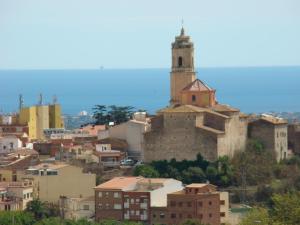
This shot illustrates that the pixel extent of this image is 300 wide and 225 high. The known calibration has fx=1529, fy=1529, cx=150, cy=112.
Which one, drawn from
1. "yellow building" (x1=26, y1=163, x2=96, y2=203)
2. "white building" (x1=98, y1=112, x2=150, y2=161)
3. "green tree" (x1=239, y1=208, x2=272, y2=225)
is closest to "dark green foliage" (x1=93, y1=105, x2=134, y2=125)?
"white building" (x1=98, y1=112, x2=150, y2=161)

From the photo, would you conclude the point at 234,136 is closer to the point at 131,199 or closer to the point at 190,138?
the point at 190,138

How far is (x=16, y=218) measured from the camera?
4912 cm

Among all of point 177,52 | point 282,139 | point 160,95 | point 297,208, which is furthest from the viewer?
point 160,95

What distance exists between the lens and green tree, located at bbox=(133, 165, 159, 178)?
5494cm

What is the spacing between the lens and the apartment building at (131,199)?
5038 cm

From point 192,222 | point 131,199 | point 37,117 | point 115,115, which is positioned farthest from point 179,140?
point 115,115

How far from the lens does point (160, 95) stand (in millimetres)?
174000

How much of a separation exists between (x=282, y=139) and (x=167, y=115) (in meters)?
5.28

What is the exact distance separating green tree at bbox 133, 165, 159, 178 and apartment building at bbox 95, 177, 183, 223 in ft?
10.8

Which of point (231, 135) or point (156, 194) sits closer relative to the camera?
point (156, 194)

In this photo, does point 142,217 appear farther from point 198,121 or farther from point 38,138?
point 38,138

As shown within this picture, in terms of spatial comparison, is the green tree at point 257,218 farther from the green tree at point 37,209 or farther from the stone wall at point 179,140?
the stone wall at point 179,140

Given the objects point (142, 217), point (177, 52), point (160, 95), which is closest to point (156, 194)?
point (142, 217)

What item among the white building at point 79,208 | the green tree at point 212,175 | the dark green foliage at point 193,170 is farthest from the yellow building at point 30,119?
the white building at point 79,208
